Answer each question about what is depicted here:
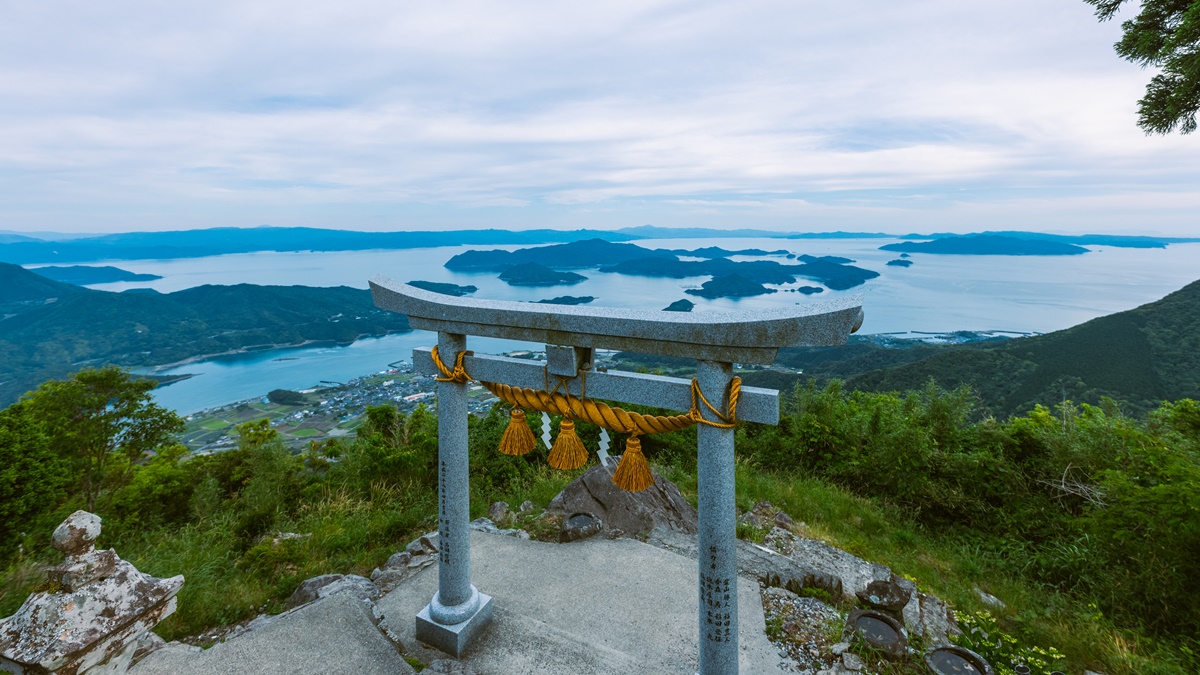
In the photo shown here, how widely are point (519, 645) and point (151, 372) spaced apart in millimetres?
56719

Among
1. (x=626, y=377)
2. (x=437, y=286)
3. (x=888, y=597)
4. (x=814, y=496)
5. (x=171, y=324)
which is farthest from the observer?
(x=171, y=324)

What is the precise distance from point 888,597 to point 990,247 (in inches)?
6683

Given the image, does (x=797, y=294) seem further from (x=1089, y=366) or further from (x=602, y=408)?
(x=602, y=408)

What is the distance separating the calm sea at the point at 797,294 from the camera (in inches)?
Answer: 1565

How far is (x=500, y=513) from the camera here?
7.28m

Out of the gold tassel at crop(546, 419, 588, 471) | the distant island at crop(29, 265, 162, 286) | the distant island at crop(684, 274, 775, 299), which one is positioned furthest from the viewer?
the distant island at crop(29, 265, 162, 286)

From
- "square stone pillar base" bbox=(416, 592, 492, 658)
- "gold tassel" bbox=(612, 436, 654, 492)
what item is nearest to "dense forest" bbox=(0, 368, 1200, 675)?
"square stone pillar base" bbox=(416, 592, 492, 658)

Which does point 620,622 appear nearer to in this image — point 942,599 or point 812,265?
point 942,599

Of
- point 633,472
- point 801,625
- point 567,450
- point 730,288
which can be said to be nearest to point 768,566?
point 801,625

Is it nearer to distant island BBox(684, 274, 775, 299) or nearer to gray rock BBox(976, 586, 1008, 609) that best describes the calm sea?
distant island BBox(684, 274, 775, 299)

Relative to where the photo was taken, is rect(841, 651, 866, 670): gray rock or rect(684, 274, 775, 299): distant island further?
rect(684, 274, 775, 299): distant island

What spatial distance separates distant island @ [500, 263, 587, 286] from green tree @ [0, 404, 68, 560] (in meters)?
45.9

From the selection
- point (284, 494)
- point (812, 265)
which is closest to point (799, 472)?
point (284, 494)

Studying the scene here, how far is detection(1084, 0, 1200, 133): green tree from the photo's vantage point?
5.87m
